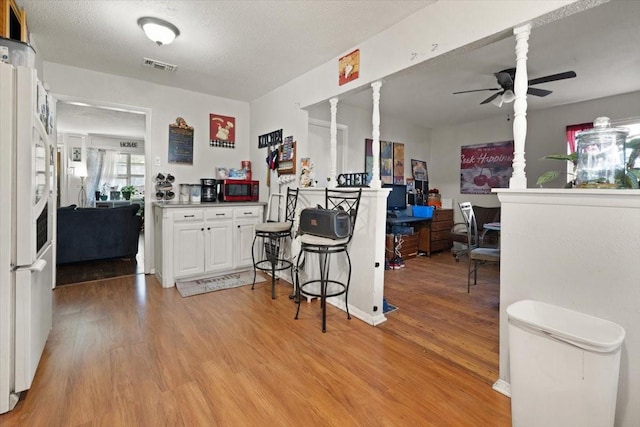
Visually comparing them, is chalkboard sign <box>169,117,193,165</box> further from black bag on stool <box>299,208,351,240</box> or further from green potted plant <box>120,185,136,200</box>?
green potted plant <box>120,185,136,200</box>

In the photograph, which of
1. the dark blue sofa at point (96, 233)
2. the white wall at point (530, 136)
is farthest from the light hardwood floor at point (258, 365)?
the white wall at point (530, 136)

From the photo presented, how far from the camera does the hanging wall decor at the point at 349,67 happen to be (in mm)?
2697

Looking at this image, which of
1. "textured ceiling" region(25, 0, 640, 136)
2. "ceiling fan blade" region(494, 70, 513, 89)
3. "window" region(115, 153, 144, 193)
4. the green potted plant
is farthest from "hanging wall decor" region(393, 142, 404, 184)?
"window" region(115, 153, 144, 193)

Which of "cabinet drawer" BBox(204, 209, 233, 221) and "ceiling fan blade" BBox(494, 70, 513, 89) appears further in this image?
"cabinet drawer" BBox(204, 209, 233, 221)

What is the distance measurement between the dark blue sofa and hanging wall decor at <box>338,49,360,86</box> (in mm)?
3730

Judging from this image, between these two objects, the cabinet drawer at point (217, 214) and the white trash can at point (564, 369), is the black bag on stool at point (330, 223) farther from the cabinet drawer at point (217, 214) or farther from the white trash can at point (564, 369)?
the cabinet drawer at point (217, 214)

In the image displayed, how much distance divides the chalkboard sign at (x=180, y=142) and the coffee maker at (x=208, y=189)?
0.35 m

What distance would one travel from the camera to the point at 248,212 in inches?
155

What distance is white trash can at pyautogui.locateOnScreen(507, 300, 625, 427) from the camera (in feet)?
3.73

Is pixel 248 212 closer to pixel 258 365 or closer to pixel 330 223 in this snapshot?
pixel 330 223

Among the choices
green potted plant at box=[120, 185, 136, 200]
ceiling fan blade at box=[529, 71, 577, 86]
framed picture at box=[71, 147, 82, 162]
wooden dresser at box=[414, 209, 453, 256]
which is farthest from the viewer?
green potted plant at box=[120, 185, 136, 200]

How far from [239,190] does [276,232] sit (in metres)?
1.15

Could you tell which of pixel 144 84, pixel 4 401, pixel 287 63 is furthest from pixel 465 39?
pixel 144 84

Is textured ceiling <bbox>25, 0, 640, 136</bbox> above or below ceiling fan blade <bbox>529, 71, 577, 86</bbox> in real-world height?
above
